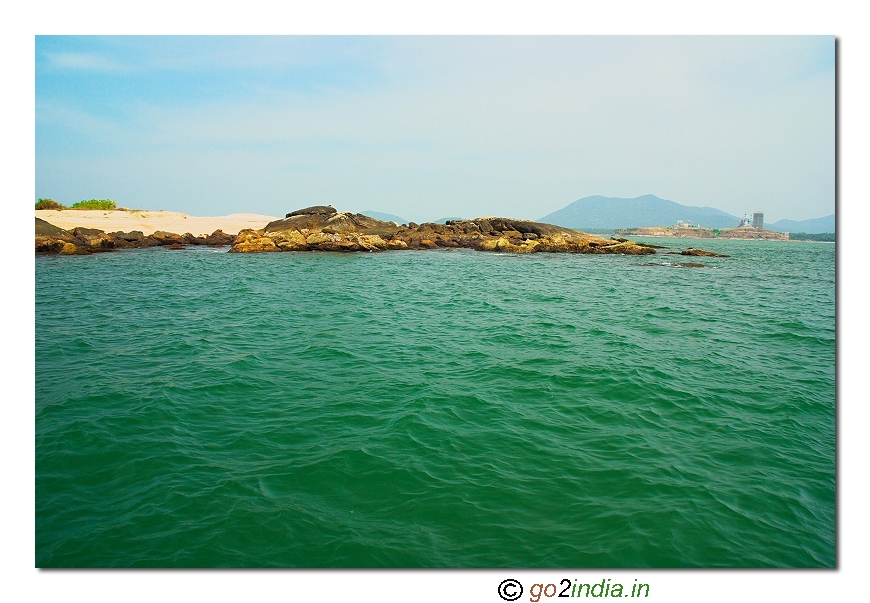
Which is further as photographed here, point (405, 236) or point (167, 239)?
point (405, 236)

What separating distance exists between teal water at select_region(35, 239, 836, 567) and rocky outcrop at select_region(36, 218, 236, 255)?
24364mm

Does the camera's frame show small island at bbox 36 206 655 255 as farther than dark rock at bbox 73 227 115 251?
Yes

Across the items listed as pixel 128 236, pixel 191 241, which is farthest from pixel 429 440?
pixel 191 241

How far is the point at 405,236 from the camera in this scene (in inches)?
2185

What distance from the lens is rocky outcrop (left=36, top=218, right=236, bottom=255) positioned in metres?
35.9

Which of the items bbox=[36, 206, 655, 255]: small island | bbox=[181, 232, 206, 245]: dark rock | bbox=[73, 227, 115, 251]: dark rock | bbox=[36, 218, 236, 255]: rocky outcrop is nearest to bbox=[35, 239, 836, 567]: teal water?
bbox=[36, 218, 236, 255]: rocky outcrop

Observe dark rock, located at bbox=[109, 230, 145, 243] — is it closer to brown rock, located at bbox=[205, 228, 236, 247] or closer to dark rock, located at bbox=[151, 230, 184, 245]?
dark rock, located at bbox=[151, 230, 184, 245]

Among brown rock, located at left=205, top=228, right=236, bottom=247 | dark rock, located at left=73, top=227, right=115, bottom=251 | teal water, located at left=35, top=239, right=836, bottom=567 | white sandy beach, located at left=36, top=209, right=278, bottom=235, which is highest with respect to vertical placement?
white sandy beach, located at left=36, top=209, right=278, bottom=235

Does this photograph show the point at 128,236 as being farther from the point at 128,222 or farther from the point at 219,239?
the point at 128,222

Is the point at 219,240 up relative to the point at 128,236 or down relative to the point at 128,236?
up

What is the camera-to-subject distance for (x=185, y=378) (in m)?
9.86

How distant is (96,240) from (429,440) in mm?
44727

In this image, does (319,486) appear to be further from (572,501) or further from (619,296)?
(619,296)

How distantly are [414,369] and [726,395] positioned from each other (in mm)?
6204
